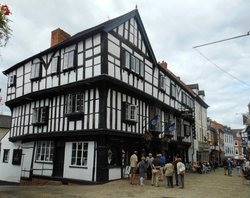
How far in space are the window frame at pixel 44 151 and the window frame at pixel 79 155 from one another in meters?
2.34

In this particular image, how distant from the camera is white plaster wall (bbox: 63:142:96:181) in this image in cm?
1652

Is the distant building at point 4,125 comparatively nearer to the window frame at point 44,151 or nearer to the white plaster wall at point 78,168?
the window frame at point 44,151

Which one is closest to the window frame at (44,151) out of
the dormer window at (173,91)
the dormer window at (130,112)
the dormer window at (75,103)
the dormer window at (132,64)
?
the dormer window at (75,103)

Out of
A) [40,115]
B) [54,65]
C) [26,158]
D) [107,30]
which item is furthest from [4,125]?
[107,30]

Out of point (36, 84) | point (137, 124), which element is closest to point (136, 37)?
point (137, 124)

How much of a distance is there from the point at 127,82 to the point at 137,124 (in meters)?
3.22

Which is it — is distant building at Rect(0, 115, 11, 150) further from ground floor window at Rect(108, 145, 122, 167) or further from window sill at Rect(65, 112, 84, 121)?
ground floor window at Rect(108, 145, 122, 167)

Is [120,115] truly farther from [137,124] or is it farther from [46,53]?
[46,53]

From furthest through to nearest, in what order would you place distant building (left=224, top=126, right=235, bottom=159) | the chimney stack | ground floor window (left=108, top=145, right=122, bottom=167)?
distant building (left=224, top=126, right=235, bottom=159) → the chimney stack → ground floor window (left=108, top=145, right=122, bottom=167)

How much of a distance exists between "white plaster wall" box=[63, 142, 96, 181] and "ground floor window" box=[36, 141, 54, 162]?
188 cm

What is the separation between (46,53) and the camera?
69.3 ft

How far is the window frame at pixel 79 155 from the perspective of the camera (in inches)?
669

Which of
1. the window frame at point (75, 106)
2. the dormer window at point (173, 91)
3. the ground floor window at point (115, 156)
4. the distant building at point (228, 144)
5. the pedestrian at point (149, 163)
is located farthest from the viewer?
the distant building at point (228, 144)

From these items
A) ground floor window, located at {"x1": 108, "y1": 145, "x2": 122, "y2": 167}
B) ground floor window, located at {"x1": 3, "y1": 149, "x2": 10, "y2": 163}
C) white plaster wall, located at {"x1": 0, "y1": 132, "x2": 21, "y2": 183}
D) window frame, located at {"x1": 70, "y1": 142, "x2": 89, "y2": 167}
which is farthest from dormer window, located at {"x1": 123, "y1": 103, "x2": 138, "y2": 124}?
ground floor window, located at {"x1": 3, "y1": 149, "x2": 10, "y2": 163}
